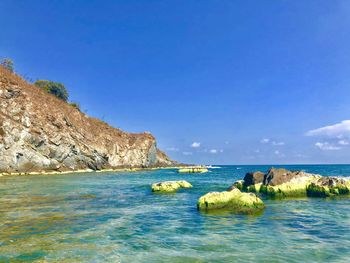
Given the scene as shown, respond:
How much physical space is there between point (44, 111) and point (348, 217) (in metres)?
87.0

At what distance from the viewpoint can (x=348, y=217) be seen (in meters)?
19.2

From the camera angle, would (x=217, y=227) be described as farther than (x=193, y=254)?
Yes

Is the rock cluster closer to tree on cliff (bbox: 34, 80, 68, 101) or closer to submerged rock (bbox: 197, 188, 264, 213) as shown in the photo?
submerged rock (bbox: 197, 188, 264, 213)

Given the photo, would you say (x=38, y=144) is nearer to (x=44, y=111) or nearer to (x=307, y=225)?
(x=44, y=111)

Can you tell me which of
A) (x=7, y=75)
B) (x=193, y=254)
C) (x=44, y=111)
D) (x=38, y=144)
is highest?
(x=7, y=75)

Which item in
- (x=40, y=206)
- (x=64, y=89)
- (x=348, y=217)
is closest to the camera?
(x=348, y=217)

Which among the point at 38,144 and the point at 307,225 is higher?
the point at 38,144

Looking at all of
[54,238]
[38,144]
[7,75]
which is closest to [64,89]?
[7,75]

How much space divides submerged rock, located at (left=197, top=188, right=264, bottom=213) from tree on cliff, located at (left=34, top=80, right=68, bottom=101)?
115 metres

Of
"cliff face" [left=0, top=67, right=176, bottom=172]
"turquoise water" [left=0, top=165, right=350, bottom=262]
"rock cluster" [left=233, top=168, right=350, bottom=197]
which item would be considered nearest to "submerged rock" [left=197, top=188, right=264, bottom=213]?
"turquoise water" [left=0, top=165, right=350, bottom=262]

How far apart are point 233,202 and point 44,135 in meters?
75.4

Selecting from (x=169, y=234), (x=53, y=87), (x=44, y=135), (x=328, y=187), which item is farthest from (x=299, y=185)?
(x=53, y=87)

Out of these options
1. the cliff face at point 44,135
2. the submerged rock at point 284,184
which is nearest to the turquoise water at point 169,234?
the submerged rock at point 284,184

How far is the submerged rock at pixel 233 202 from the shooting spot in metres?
20.5
